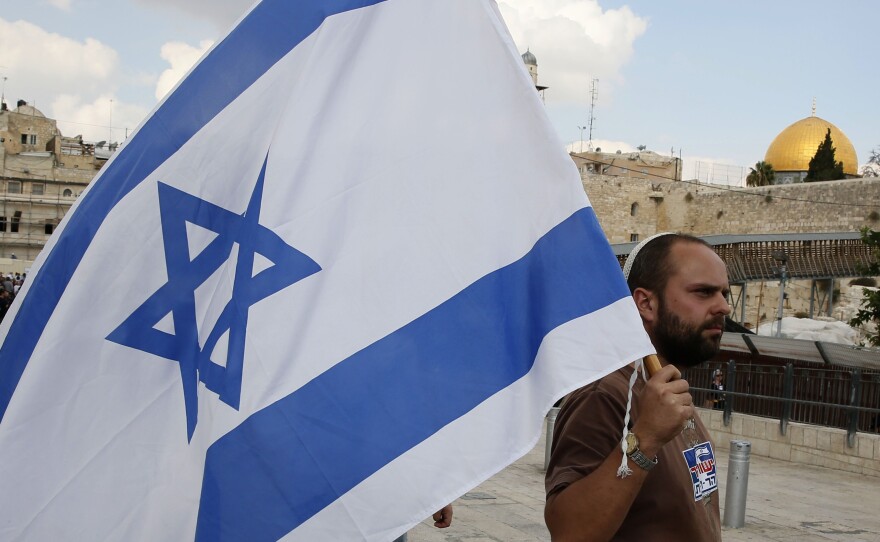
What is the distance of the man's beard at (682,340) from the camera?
2.26m

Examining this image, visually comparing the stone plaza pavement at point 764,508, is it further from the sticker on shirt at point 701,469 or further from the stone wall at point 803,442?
the sticker on shirt at point 701,469

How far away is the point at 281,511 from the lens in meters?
1.87

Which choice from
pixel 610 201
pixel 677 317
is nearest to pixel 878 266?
pixel 677 317

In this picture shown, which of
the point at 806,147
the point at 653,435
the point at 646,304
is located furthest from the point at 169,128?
the point at 806,147

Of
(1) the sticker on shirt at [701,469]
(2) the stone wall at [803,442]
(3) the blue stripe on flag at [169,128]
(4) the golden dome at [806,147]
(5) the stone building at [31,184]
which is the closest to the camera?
(1) the sticker on shirt at [701,469]

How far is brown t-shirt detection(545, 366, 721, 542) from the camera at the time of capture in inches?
80.7

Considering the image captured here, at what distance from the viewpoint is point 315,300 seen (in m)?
2.01

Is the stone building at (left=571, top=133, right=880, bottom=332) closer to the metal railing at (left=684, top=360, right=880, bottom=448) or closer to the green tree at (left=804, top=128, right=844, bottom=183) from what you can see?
the green tree at (left=804, top=128, right=844, bottom=183)

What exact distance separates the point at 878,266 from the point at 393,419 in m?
14.9

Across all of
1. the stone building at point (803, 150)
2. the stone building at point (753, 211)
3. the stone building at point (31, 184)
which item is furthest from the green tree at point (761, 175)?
the stone building at point (31, 184)

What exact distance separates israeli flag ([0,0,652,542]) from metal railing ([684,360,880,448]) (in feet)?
30.0

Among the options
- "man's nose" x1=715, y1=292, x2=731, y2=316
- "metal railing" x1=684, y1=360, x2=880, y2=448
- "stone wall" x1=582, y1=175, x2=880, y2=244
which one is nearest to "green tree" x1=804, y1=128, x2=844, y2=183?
"stone wall" x1=582, y1=175, x2=880, y2=244

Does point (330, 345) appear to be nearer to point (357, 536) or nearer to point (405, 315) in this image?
point (405, 315)

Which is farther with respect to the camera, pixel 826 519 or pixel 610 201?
pixel 610 201
